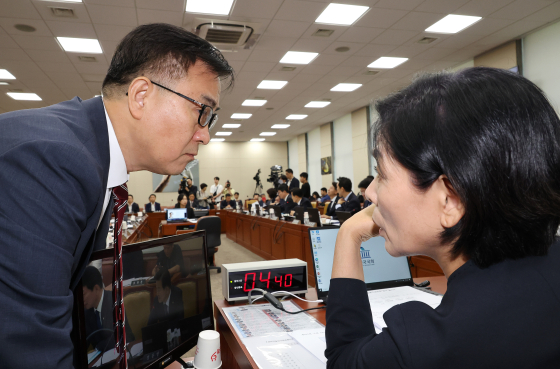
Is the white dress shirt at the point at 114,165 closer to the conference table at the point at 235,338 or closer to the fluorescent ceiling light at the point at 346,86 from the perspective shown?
the conference table at the point at 235,338

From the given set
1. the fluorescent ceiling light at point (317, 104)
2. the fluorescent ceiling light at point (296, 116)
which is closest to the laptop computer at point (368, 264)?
the fluorescent ceiling light at point (317, 104)

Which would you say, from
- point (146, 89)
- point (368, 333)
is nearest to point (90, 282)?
point (146, 89)

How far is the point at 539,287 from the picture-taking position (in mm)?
544

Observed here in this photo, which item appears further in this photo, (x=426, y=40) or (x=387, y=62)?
(x=387, y=62)

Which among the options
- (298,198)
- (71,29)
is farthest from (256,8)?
(298,198)

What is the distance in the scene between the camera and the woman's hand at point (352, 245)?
0.85 m

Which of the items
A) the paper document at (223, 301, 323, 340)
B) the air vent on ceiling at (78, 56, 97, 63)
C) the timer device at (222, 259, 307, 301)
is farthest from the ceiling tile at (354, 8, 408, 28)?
the paper document at (223, 301, 323, 340)

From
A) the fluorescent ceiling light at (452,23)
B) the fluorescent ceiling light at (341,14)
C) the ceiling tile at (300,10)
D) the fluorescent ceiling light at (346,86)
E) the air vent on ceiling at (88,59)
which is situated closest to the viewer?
the ceiling tile at (300,10)

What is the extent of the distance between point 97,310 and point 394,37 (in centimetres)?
594

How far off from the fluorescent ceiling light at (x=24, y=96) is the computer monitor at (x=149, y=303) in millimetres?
9075

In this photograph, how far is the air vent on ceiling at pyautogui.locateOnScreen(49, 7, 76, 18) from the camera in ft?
14.5

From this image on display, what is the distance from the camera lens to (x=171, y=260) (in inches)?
41.6

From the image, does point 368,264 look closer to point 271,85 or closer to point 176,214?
point 271,85

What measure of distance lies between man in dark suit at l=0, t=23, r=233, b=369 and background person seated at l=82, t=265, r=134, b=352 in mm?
39
